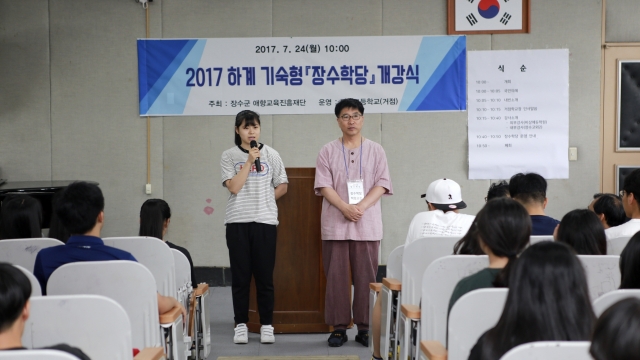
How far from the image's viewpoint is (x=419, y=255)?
2.89m

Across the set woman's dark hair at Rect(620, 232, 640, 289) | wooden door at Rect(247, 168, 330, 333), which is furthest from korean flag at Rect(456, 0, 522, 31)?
woman's dark hair at Rect(620, 232, 640, 289)

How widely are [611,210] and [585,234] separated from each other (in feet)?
3.52

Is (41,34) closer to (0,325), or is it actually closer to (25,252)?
(25,252)

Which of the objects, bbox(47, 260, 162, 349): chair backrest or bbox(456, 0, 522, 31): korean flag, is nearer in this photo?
bbox(47, 260, 162, 349): chair backrest

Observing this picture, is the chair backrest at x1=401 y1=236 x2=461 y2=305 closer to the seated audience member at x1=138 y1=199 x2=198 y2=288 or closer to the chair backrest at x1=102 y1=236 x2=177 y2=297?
the chair backrest at x1=102 y1=236 x2=177 y2=297

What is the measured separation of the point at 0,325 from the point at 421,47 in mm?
4996

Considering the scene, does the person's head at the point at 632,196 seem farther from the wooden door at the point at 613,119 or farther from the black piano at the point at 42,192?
the black piano at the point at 42,192

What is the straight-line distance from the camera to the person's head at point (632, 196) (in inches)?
129

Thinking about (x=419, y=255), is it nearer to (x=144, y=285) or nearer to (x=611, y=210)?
(x=144, y=285)

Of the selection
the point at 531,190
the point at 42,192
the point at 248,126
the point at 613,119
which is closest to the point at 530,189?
the point at 531,190

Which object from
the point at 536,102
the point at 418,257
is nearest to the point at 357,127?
the point at 418,257

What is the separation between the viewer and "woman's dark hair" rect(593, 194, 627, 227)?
354cm

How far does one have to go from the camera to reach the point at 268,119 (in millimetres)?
6004

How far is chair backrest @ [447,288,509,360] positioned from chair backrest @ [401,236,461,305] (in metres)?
0.99
